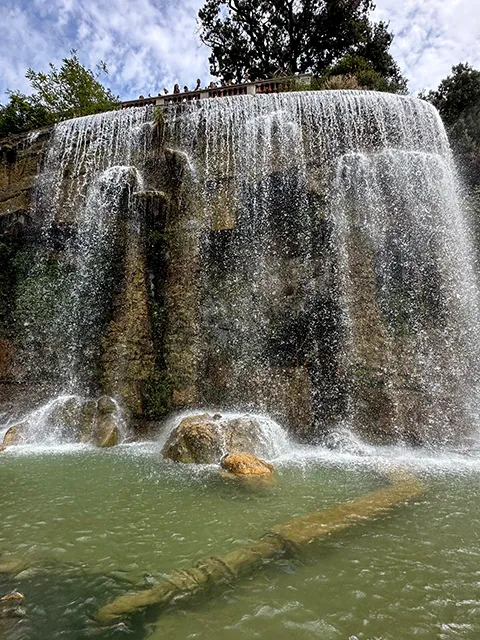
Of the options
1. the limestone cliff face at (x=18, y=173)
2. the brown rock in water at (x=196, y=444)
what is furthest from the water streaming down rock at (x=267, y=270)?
the brown rock in water at (x=196, y=444)

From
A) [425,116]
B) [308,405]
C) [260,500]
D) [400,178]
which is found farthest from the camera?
[425,116]

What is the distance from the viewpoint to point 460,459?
7703mm

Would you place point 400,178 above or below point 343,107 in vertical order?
below

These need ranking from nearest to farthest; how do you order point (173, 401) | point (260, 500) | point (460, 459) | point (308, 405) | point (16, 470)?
1. point (260, 500)
2. point (16, 470)
3. point (460, 459)
4. point (308, 405)
5. point (173, 401)

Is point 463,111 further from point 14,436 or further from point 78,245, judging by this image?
point 14,436

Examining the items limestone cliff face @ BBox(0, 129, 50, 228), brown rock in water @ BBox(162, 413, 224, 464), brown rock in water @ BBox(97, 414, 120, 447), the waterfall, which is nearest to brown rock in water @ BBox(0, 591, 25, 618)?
brown rock in water @ BBox(162, 413, 224, 464)

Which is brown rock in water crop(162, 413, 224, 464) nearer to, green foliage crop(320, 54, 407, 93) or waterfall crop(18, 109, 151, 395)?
waterfall crop(18, 109, 151, 395)

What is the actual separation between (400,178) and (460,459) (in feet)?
25.9

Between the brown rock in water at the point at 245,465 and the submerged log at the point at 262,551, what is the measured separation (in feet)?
5.64

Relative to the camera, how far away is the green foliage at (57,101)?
17.3 metres

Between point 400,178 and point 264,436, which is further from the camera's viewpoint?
point 400,178

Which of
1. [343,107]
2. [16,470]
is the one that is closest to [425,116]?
[343,107]

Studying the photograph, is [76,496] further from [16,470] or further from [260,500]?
[260,500]

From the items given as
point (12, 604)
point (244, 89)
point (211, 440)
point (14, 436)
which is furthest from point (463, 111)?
point (12, 604)
